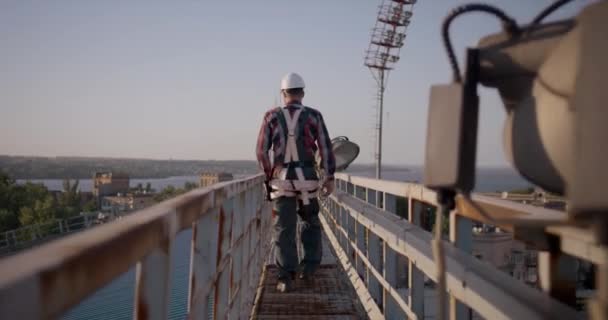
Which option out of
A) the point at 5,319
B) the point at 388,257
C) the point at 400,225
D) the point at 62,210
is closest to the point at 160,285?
the point at 5,319

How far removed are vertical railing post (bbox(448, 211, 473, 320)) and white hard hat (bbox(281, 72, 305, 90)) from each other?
3205mm

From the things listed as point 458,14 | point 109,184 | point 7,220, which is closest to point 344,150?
point 458,14

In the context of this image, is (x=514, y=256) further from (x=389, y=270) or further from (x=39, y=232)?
(x=39, y=232)

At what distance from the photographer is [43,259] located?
30.1 inches

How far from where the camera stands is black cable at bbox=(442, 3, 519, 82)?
1.13 meters

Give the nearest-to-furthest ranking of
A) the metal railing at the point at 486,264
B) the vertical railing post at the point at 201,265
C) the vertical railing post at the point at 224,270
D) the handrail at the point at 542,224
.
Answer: the handrail at the point at 542,224
the metal railing at the point at 486,264
the vertical railing post at the point at 201,265
the vertical railing post at the point at 224,270

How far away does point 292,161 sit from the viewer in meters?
4.86

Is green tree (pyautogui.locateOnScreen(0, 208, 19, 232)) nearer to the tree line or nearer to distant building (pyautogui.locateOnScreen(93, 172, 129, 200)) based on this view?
the tree line

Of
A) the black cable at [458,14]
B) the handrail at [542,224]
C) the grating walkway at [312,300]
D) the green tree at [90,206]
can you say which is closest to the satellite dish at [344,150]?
the grating walkway at [312,300]

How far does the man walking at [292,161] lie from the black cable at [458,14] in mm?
3611

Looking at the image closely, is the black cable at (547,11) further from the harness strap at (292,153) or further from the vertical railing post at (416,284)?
the harness strap at (292,153)

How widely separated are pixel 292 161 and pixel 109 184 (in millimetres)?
80418

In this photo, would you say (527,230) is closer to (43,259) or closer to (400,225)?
(43,259)

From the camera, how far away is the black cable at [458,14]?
1.13 metres
